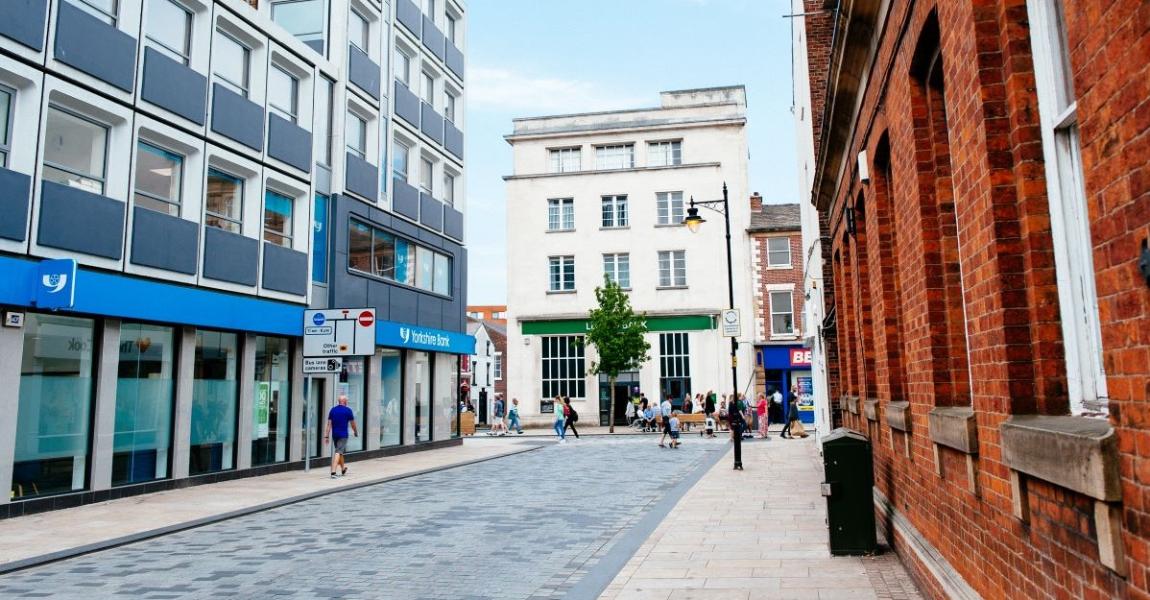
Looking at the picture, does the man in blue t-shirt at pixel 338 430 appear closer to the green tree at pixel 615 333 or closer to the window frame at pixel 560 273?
the green tree at pixel 615 333

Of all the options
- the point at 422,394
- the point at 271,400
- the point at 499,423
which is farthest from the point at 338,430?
the point at 499,423

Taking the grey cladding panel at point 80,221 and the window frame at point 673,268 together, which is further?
the window frame at point 673,268

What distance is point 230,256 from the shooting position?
53.6 ft

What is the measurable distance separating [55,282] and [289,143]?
757cm

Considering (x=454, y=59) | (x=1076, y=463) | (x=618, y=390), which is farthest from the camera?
(x=618, y=390)

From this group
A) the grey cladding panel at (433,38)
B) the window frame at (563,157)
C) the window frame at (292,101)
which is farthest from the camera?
the window frame at (563,157)

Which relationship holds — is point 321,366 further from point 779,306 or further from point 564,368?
point 779,306

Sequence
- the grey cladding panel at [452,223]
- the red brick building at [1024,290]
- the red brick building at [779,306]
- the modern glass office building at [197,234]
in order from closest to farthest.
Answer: the red brick building at [1024,290] → the modern glass office building at [197,234] → the grey cladding panel at [452,223] → the red brick building at [779,306]

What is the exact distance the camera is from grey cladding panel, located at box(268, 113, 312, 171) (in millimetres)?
17938

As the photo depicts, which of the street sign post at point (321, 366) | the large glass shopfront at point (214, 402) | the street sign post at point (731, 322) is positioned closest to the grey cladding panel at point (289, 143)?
the large glass shopfront at point (214, 402)

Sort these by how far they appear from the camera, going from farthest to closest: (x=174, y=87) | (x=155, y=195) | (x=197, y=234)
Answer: (x=197, y=234)
(x=174, y=87)
(x=155, y=195)

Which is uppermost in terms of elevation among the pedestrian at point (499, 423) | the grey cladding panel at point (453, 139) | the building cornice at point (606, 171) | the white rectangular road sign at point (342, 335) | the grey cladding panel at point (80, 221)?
the building cornice at point (606, 171)

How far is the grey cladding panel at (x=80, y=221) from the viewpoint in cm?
1216

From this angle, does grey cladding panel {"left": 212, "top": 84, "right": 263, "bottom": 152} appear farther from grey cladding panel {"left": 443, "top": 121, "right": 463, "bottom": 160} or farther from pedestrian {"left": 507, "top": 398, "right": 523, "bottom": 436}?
pedestrian {"left": 507, "top": 398, "right": 523, "bottom": 436}
